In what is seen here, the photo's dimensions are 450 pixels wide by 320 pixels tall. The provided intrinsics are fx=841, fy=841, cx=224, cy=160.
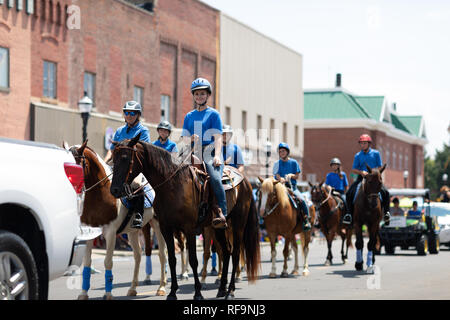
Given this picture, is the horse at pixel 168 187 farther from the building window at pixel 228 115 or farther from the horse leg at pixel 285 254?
the building window at pixel 228 115

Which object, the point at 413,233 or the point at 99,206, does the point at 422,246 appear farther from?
the point at 99,206

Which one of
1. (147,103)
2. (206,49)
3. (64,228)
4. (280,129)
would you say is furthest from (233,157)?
(280,129)

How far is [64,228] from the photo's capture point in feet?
23.9

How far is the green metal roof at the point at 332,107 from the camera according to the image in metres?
77.4

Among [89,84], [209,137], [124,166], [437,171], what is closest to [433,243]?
[89,84]

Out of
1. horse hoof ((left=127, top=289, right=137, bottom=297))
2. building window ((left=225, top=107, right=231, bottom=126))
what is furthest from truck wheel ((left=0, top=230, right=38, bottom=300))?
building window ((left=225, top=107, right=231, bottom=126))

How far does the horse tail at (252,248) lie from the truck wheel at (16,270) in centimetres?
620

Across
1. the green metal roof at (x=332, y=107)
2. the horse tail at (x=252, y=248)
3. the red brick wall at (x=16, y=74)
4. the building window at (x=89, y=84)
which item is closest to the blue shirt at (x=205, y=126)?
the horse tail at (x=252, y=248)

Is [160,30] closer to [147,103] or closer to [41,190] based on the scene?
[147,103]

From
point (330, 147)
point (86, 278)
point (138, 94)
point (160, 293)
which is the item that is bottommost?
point (160, 293)

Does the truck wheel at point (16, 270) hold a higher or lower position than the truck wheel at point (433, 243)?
higher

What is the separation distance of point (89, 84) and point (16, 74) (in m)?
5.29

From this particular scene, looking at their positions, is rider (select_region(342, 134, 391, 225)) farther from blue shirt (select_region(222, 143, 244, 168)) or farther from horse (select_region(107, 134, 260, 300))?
horse (select_region(107, 134, 260, 300))

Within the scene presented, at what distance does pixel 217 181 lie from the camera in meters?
11.8
